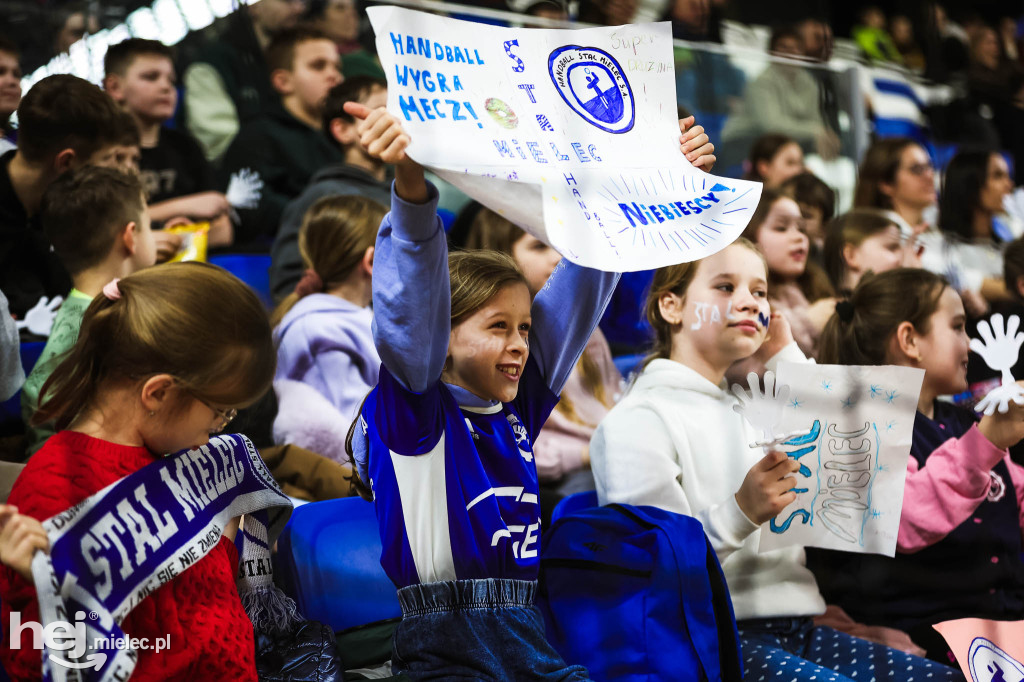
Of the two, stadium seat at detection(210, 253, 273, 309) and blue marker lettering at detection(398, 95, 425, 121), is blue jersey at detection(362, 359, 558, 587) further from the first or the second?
stadium seat at detection(210, 253, 273, 309)

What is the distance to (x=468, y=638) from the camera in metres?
1.42

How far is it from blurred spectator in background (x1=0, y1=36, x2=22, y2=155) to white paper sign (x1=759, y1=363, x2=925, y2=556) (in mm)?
1455

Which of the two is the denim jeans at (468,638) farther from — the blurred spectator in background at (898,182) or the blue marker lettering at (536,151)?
the blurred spectator in background at (898,182)

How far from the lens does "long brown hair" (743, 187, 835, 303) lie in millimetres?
2373

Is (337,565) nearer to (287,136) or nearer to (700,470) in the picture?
(700,470)

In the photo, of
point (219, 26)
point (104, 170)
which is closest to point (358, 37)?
point (219, 26)

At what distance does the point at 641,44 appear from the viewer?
5.29ft

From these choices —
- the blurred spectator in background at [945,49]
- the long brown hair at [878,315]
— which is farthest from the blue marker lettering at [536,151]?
the blurred spectator in background at [945,49]

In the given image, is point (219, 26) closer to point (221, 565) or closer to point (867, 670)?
point (221, 565)

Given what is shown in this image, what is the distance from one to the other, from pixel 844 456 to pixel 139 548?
1192 millimetres

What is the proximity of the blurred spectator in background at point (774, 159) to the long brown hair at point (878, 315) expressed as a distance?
79 cm

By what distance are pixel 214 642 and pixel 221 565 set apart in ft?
0.38

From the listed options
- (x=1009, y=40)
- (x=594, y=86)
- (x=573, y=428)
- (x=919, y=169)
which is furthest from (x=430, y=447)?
(x=1009, y=40)

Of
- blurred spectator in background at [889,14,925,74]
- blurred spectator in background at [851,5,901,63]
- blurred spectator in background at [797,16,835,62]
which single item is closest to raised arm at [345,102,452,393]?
blurred spectator in background at [797,16,835,62]
